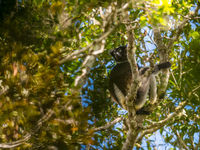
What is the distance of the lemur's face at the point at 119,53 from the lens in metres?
5.80

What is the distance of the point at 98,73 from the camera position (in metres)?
5.16

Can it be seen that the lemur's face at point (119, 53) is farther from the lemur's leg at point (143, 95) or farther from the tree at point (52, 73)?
the tree at point (52, 73)

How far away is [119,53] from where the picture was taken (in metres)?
5.98

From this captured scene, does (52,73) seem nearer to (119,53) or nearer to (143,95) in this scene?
(143,95)

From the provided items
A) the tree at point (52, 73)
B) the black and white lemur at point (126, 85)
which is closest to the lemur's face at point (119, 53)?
the black and white lemur at point (126, 85)

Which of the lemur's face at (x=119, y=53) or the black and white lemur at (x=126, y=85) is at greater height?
the lemur's face at (x=119, y=53)

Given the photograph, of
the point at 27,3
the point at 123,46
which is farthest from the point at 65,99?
the point at 123,46

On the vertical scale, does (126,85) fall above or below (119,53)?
below

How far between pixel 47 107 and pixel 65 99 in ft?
0.93

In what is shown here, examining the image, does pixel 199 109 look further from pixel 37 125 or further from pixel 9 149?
pixel 9 149

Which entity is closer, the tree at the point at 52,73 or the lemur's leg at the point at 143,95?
the tree at the point at 52,73

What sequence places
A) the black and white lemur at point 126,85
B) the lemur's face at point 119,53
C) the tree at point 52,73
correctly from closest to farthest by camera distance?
the tree at point 52,73 → the black and white lemur at point 126,85 → the lemur's face at point 119,53

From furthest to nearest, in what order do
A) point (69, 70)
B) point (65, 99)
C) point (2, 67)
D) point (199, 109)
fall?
1. point (199, 109)
2. point (69, 70)
3. point (2, 67)
4. point (65, 99)

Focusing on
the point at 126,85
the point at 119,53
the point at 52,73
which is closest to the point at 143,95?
the point at 126,85
